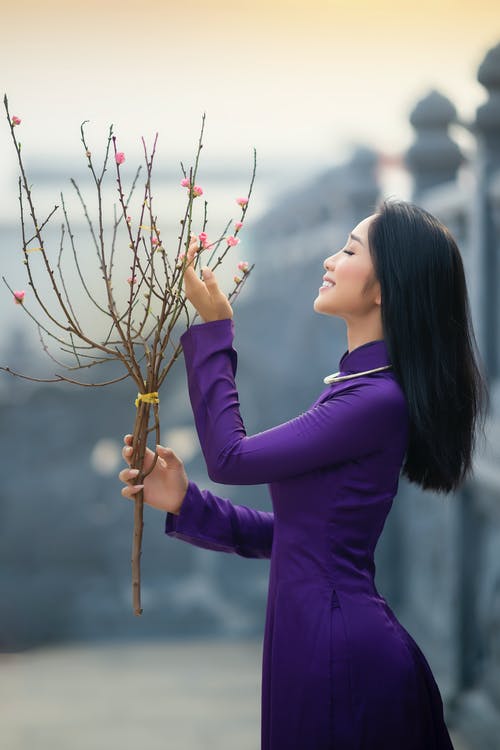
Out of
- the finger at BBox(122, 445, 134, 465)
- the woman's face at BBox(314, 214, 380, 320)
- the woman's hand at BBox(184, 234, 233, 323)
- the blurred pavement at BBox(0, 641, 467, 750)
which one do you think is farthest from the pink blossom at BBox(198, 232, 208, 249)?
the blurred pavement at BBox(0, 641, 467, 750)

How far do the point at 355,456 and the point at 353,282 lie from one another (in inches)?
8.9

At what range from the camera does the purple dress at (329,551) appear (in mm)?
1172

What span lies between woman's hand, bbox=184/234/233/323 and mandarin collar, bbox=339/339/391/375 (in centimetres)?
18

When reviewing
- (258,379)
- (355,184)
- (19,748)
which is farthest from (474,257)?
(19,748)

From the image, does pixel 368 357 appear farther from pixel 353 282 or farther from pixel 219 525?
pixel 219 525

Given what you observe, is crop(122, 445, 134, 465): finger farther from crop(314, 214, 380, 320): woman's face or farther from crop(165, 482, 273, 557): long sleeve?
crop(314, 214, 380, 320): woman's face

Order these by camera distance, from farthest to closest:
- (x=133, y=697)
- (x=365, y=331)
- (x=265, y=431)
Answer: (x=133, y=697), (x=365, y=331), (x=265, y=431)

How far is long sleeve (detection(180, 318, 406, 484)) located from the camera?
1.16m

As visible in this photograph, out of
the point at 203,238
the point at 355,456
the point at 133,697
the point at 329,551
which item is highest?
the point at 203,238

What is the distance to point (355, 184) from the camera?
3.73m

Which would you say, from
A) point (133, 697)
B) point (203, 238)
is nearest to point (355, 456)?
point (203, 238)

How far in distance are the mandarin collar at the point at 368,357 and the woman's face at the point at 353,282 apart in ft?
0.15

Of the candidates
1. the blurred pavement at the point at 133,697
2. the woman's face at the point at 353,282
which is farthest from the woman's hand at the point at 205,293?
the blurred pavement at the point at 133,697

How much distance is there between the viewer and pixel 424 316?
4.00 ft
